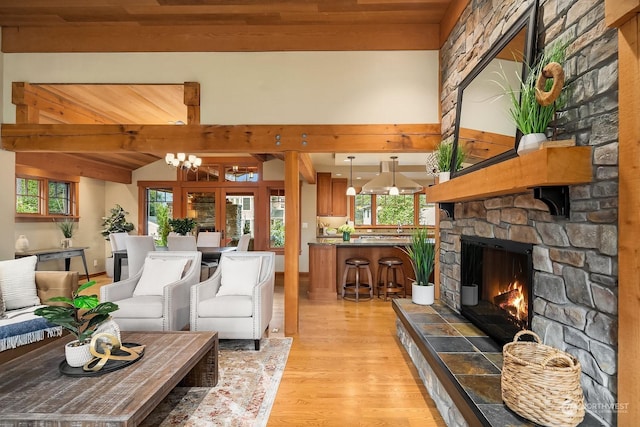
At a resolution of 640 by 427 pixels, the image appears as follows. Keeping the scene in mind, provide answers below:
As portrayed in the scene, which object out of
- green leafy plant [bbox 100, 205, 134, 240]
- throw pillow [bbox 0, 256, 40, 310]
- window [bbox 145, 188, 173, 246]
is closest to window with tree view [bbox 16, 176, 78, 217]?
green leafy plant [bbox 100, 205, 134, 240]

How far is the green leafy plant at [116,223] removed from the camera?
7.13 meters

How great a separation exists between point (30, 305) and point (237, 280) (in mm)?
1870

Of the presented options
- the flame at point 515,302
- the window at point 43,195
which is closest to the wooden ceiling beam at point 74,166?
the window at point 43,195

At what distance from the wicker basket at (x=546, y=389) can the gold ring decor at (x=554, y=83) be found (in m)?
1.14

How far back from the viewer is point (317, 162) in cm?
700

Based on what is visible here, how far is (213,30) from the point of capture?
12.1 feet

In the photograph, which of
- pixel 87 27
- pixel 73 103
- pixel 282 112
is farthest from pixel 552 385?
pixel 73 103

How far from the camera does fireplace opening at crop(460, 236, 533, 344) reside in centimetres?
200

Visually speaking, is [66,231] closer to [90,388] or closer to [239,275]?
[239,275]

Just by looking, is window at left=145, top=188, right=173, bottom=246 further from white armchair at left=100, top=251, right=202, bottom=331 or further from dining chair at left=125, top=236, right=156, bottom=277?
white armchair at left=100, top=251, right=202, bottom=331

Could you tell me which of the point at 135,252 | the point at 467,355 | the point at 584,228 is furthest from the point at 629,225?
the point at 135,252

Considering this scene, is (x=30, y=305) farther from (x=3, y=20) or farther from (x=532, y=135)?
(x=532, y=135)

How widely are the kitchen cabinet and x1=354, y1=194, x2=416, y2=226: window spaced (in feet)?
1.57

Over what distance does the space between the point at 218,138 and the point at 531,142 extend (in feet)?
10.2
